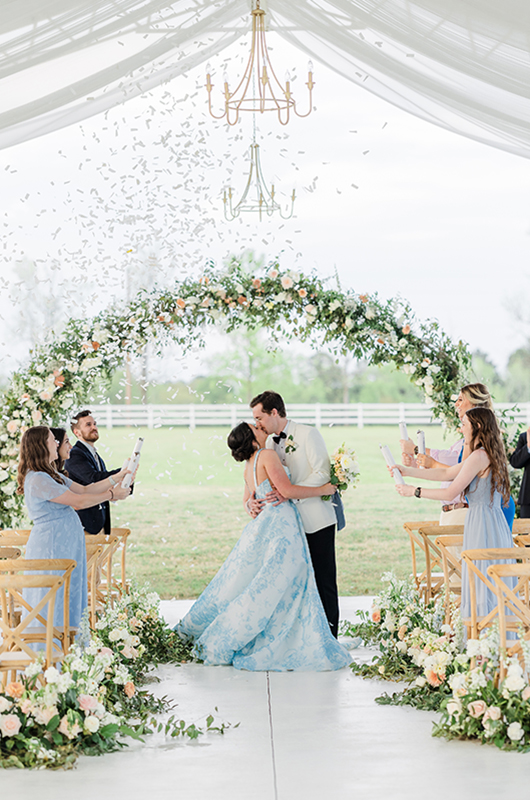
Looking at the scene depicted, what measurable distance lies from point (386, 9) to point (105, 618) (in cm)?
365

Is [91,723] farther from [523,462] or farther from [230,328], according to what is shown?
[523,462]

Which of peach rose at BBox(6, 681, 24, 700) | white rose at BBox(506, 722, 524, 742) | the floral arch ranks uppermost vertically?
Answer: the floral arch

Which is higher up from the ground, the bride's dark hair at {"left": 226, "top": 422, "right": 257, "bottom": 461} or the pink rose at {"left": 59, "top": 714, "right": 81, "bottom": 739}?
the bride's dark hair at {"left": 226, "top": 422, "right": 257, "bottom": 461}

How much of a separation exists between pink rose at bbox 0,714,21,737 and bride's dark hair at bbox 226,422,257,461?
2.34 metres

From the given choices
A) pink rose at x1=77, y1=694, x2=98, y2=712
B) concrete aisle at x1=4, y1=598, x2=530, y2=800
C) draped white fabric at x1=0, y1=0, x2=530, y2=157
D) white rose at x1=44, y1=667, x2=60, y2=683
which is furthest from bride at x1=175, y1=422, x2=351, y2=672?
draped white fabric at x1=0, y1=0, x2=530, y2=157

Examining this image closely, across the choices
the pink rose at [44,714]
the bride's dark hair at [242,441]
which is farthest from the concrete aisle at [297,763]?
the bride's dark hair at [242,441]

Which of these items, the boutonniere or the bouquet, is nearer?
the bouquet

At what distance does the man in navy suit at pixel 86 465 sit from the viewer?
6.71 meters

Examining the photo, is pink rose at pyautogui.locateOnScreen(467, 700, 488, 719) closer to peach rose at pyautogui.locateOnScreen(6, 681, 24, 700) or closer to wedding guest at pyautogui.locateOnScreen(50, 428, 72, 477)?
peach rose at pyautogui.locateOnScreen(6, 681, 24, 700)

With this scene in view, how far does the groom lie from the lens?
19.4 ft

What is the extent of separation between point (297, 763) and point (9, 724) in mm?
1245

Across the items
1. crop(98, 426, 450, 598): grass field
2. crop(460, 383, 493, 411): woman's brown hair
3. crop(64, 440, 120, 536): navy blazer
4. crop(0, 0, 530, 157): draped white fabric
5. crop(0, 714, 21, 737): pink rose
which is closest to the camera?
crop(0, 714, 21, 737): pink rose

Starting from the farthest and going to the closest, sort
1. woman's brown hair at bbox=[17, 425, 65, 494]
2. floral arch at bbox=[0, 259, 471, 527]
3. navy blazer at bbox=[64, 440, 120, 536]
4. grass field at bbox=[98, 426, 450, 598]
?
1. grass field at bbox=[98, 426, 450, 598]
2. floral arch at bbox=[0, 259, 471, 527]
3. navy blazer at bbox=[64, 440, 120, 536]
4. woman's brown hair at bbox=[17, 425, 65, 494]

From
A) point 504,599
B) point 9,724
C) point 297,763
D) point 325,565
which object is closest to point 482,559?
point 504,599
